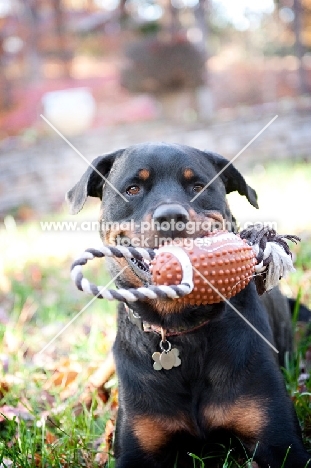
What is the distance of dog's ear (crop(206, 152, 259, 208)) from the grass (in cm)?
81

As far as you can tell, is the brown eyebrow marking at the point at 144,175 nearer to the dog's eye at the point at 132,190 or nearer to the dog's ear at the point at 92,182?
the dog's eye at the point at 132,190

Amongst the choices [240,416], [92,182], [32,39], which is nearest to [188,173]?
[92,182]

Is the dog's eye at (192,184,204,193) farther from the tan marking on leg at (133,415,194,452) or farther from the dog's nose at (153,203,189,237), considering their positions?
the tan marking on leg at (133,415,194,452)

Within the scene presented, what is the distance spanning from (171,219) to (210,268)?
357 millimetres

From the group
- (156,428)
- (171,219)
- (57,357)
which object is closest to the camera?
(171,219)

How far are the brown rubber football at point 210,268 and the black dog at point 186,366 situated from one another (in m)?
0.22

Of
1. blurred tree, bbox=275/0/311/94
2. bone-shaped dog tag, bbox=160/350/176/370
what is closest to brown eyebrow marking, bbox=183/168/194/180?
bone-shaped dog tag, bbox=160/350/176/370

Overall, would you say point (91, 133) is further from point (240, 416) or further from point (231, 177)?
point (240, 416)

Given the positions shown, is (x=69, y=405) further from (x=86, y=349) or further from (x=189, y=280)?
(x=189, y=280)

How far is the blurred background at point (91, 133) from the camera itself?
396 cm

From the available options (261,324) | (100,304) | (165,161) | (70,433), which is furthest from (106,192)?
(100,304)

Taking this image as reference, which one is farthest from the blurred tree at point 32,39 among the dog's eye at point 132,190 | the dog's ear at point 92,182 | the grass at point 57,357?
the dog's eye at point 132,190

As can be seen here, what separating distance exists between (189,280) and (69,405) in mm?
1428

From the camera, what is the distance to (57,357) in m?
3.83
